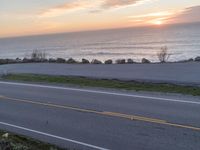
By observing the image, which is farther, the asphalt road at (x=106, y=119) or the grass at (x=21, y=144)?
the asphalt road at (x=106, y=119)

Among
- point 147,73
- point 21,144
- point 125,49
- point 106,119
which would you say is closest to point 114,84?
point 147,73

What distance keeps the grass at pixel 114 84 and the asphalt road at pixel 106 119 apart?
0.81 metres

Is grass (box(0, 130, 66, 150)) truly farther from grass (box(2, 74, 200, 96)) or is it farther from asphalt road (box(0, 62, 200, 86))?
asphalt road (box(0, 62, 200, 86))

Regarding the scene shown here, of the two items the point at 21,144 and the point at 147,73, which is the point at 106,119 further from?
the point at 147,73

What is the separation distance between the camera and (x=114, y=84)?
16375mm

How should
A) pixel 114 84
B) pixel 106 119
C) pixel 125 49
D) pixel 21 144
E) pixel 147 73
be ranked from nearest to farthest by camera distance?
pixel 21 144 < pixel 106 119 < pixel 114 84 < pixel 147 73 < pixel 125 49

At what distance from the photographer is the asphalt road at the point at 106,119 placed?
8.46 meters

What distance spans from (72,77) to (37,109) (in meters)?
6.98

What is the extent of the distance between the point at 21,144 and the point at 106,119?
3013 mm

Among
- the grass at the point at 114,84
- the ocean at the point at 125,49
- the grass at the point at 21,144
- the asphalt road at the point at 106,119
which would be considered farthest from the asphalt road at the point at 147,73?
the ocean at the point at 125,49

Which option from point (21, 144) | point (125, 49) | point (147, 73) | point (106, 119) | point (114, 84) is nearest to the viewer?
point (21, 144)

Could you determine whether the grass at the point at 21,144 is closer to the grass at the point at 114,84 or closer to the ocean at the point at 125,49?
the grass at the point at 114,84

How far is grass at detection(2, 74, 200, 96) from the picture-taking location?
46.4 feet

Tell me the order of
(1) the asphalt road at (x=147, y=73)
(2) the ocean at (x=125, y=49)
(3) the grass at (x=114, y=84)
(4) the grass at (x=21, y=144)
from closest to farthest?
1. (4) the grass at (x=21, y=144)
2. (3) the grass at (x=114, y=84)
3. (1) the asphalt road at (x=147, y=73)
4. (2) the ocean at (x=125, y=49)
